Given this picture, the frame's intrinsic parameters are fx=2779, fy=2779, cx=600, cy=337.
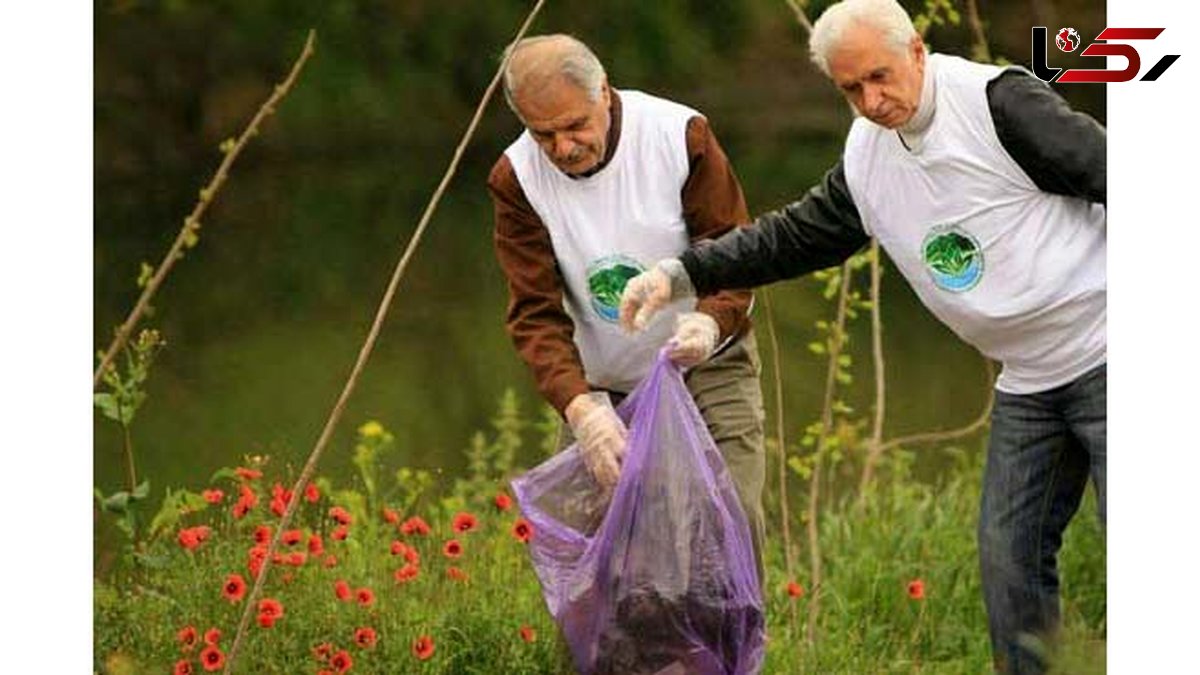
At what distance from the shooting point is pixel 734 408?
13.8 feet

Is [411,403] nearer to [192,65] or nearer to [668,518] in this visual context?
[192,65]

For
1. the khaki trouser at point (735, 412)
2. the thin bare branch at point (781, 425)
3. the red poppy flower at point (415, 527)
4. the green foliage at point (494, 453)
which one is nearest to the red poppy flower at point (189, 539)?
the red poppy flower at point (415, 527)

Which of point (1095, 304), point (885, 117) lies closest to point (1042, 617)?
point (1095, 304)

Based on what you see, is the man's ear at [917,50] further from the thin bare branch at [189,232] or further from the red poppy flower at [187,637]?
the red poppy flower at [187,637]

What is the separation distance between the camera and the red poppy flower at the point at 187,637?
444cm

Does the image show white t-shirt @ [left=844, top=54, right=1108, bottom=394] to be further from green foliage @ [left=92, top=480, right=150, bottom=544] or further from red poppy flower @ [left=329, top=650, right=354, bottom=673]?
green foliage @ [left=92, top=480, right=150, bottom=544]

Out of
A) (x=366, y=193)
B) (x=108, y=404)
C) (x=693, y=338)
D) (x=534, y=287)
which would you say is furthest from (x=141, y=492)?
(x=693, y=338)

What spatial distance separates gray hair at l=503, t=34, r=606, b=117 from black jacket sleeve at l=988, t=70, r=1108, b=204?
1.92 feet

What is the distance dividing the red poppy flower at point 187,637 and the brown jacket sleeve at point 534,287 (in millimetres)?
744

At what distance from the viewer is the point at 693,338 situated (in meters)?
4.07

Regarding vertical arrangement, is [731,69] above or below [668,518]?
above

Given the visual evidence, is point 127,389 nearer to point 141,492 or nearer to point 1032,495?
point 141,492

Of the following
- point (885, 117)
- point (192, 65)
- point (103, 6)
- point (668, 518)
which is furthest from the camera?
point (192, 65)

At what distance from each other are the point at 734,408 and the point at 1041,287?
1.78 feet
